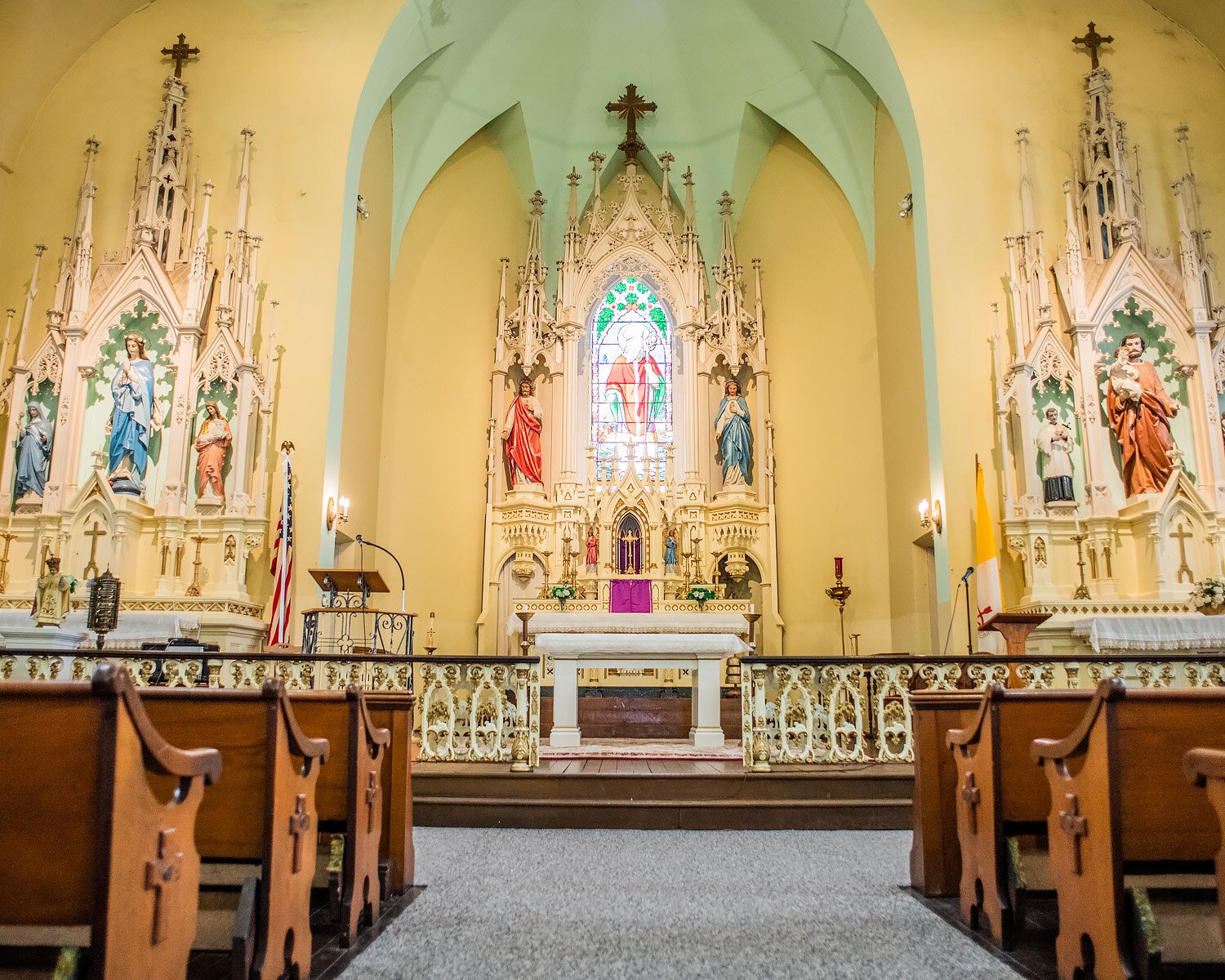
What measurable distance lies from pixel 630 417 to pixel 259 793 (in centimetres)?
1323

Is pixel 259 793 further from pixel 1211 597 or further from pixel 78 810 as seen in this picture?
pixel 1211 597

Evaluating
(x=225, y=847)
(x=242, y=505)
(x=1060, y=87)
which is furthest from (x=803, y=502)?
(x=225, y=847)

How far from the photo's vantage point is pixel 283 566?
408 inches

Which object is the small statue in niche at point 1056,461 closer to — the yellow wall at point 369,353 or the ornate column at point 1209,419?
the ornate column at point 1209,419

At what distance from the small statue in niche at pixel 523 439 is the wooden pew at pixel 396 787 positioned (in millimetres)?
10460

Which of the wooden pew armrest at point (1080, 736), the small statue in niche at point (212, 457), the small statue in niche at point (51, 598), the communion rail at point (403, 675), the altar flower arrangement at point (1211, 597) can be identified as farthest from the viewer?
the small statue in niche at point (212, 457)

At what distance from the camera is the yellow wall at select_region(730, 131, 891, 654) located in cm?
1435

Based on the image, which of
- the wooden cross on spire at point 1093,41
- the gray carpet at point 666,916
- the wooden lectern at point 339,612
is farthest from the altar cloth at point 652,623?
the wooden cross on spire at point 1093,41

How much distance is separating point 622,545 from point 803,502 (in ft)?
9.62

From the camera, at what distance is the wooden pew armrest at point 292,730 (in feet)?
10.5

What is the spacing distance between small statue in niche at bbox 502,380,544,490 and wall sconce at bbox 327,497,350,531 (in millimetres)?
3772

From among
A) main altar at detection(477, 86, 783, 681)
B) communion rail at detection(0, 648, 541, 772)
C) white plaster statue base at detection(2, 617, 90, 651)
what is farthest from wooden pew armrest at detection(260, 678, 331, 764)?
A: main altar at detection(477, 86, 783, 681)

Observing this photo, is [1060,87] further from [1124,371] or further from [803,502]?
[803,502]

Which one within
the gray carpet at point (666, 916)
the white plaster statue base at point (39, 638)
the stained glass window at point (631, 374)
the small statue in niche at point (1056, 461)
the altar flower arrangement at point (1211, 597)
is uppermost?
the stained glass window at point (631, 374)
